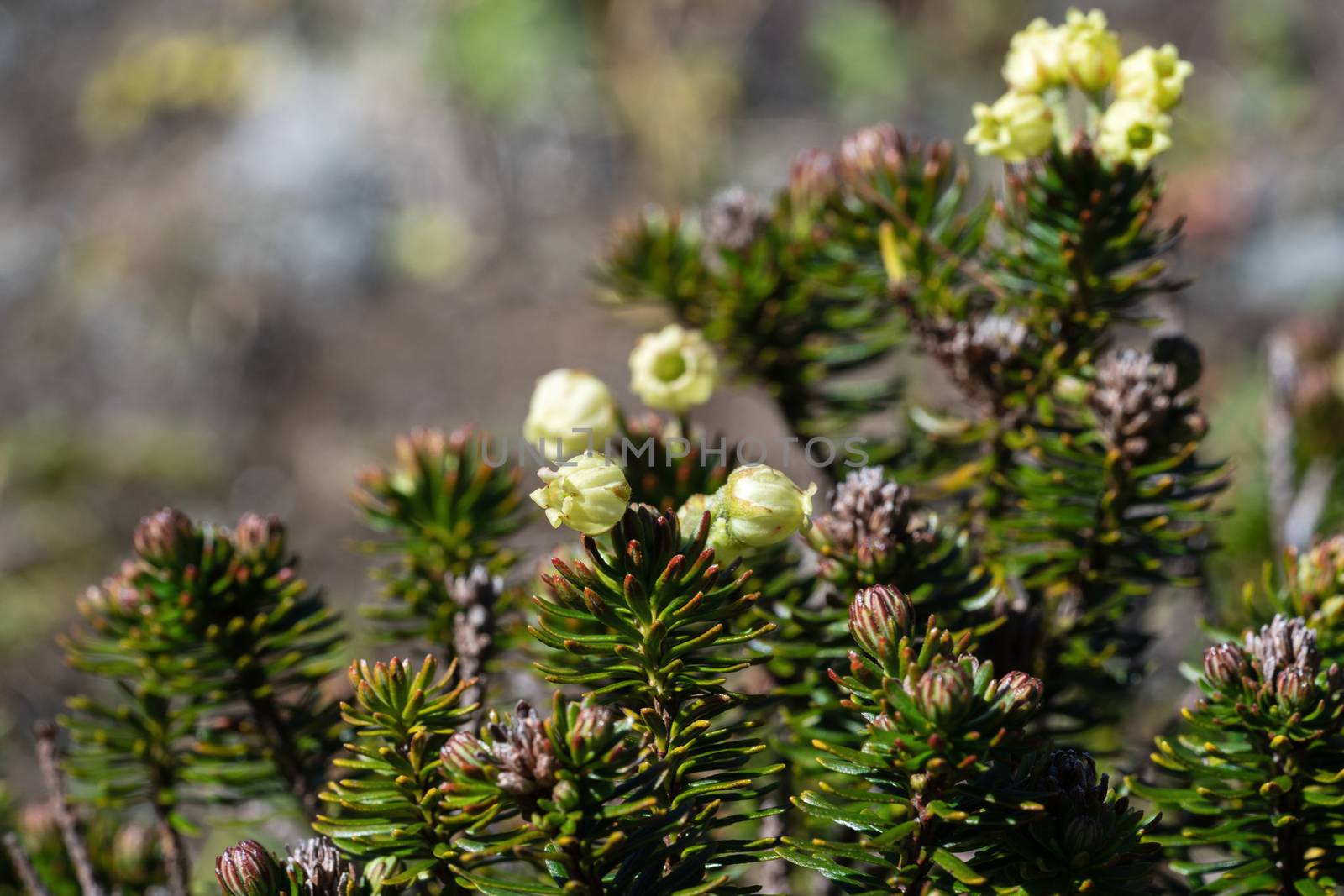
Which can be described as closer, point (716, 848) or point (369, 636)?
point (716, 848)

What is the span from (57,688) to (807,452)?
9.32 ft

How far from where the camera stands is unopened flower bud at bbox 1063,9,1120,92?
3.15ft

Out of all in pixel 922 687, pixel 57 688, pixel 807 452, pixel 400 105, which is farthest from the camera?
pixel 400 105

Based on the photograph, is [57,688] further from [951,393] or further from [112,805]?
[951,393]

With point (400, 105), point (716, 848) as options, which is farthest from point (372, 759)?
point (400, 105)

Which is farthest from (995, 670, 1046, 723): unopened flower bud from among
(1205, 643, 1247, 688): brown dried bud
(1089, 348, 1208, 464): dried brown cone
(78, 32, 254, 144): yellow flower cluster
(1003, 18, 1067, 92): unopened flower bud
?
(78, 32, 254, 144): yellow flower cluster

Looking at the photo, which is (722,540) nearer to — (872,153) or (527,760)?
(527,760)

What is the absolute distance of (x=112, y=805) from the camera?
1.01 metres

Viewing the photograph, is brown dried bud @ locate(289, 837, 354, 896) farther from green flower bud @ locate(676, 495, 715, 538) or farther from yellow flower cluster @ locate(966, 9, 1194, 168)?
yellow flower cluster @ locate(966, 9, 1194, 168)

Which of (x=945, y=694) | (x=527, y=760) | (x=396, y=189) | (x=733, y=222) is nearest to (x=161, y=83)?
(x=396, y=189)

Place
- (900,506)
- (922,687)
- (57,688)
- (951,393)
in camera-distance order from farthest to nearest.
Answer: (951,393), (57,688), (900,506), (922,687)

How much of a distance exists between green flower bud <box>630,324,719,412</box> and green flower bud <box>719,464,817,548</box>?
0.86 ft

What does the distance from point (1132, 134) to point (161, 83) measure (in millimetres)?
7077

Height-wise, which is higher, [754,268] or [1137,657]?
[754,268]
